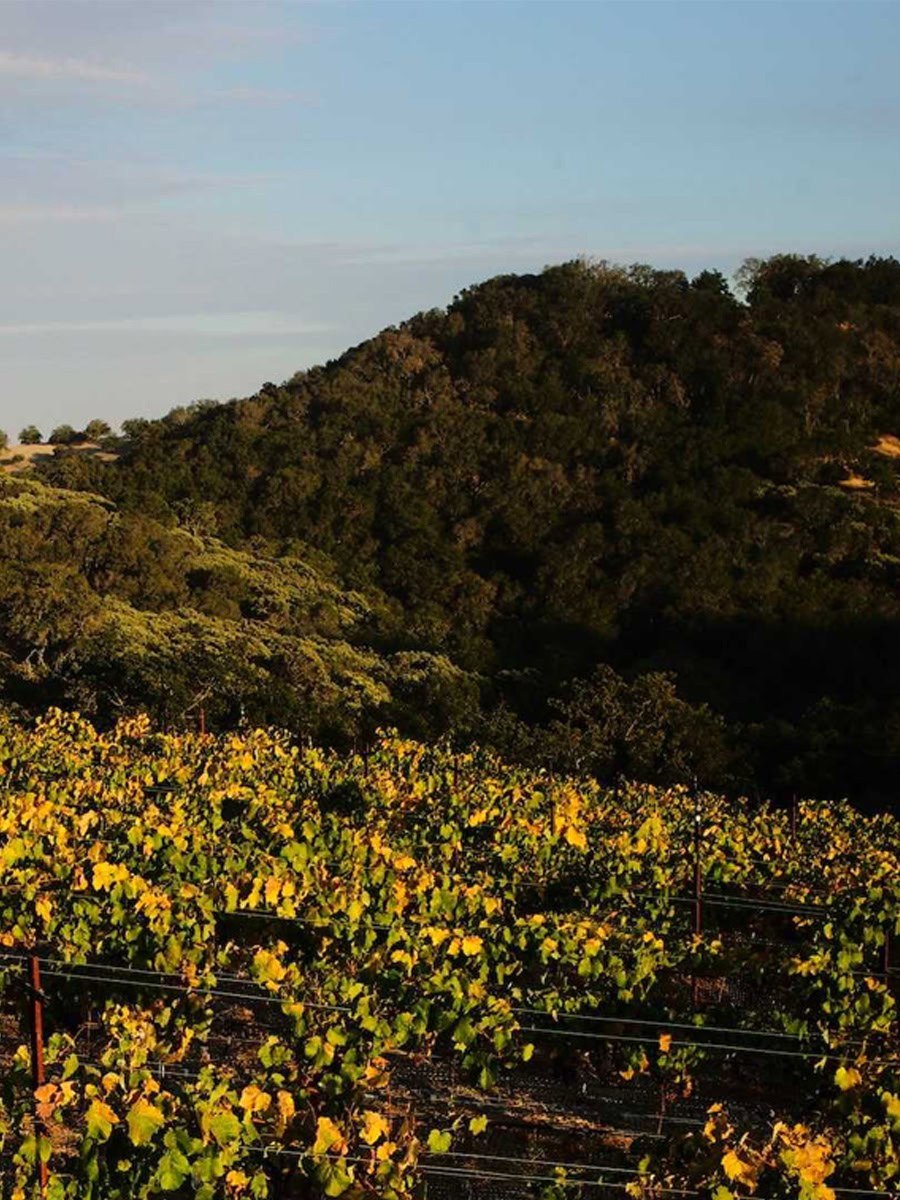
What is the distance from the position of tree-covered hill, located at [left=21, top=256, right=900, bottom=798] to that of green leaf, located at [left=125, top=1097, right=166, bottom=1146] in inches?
800

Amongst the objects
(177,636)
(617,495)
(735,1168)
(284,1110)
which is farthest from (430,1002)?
(617,495)

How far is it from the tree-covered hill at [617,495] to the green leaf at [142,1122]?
800 inches

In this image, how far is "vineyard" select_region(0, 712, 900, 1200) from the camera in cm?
679

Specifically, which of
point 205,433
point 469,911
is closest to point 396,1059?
point 469,911

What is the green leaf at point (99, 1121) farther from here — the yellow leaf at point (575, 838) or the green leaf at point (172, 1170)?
the yellow leaf at point (575, 838)

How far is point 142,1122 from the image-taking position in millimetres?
6555

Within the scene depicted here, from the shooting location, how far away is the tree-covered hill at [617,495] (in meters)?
32.4

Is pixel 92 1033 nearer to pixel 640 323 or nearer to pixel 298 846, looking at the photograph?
pixel 298 846

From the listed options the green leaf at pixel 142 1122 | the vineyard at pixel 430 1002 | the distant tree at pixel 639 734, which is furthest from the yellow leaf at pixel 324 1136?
the distant tree at pixel 639 734

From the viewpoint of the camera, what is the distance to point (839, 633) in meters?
34.5

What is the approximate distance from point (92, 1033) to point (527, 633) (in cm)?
2765

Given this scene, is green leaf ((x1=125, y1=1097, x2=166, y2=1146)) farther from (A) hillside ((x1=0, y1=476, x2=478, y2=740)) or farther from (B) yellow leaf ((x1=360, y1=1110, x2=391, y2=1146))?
(A) hillside ((x1=0, y1=476, x2=478, y2=740))

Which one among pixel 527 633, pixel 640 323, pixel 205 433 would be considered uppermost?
pixel 640 323

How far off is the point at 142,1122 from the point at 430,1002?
8.54ft
